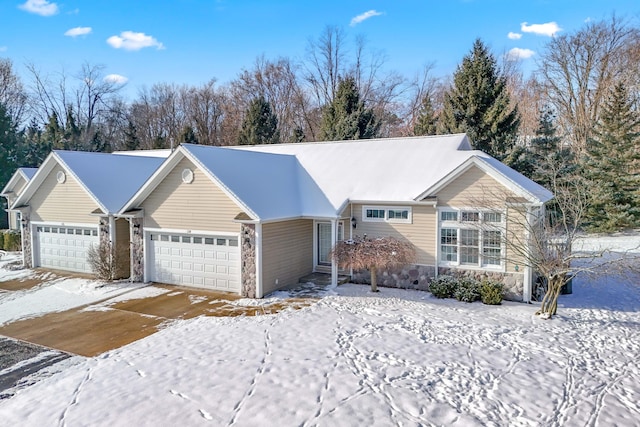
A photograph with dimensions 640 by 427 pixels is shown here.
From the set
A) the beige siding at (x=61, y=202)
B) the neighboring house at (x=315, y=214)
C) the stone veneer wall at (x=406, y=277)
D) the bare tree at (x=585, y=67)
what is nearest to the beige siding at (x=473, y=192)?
the neighboring house at (x=315, y=214)

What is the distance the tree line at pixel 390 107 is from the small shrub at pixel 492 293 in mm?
11592

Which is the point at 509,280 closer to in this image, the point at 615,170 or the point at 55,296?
the point at 55,296

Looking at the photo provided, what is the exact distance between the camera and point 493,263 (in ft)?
43.9

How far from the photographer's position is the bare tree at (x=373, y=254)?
1334cm

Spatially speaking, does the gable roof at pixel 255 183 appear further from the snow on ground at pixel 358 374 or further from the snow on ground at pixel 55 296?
the snow on ground at pixel 358 374

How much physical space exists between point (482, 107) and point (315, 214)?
51.0 ft

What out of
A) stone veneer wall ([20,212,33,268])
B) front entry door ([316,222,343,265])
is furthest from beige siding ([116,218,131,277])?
front entry door ([316,222,343,265])

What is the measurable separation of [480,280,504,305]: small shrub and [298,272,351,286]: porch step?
4531mm

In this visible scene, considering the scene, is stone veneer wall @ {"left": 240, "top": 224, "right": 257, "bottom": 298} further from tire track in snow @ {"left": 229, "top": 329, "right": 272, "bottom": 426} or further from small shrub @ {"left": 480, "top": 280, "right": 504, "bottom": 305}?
small shrub @ {"left": 480, "top": 280, "right": 504, "bottom": 305}

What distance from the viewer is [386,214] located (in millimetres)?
14648

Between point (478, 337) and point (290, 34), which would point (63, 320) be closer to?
point (478, 337)

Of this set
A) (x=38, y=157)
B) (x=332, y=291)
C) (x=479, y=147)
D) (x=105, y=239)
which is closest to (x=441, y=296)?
(x=332, y=291)

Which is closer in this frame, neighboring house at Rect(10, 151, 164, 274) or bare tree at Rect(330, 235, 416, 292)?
bare tree at Rect(330, 235, 416, 292)

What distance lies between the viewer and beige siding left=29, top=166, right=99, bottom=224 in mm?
17172
